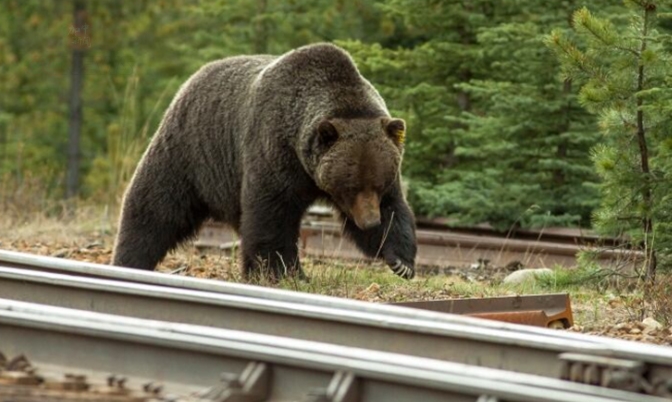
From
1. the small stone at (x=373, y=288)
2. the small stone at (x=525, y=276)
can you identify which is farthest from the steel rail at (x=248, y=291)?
the small stone at (x=525, y=276)

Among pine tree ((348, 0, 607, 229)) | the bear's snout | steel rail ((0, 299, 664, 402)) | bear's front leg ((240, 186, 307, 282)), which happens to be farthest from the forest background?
steel rail ((0, 299, 664, 402))

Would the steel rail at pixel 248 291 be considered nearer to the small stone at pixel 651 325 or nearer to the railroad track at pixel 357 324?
the railroad track at pixel 357 324

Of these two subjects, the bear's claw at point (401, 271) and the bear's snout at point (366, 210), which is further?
the bear's claw at point (401, 271)

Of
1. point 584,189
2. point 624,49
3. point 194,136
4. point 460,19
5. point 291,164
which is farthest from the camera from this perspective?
point 460,19

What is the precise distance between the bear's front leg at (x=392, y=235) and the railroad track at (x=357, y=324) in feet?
9.16

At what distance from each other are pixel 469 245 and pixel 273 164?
3.48 metres

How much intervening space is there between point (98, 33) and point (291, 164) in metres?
22.9

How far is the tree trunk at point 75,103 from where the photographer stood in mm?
28192

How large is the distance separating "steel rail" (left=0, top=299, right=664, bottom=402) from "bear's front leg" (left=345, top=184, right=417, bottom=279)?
4132 millimetres

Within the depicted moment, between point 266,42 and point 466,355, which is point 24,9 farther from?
point 466,355

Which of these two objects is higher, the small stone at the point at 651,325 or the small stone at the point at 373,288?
the small stone at the point at 651,325

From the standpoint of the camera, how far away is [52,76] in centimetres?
3209

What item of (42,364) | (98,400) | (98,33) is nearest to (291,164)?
(42,364)

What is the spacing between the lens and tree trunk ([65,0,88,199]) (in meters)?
28.2
